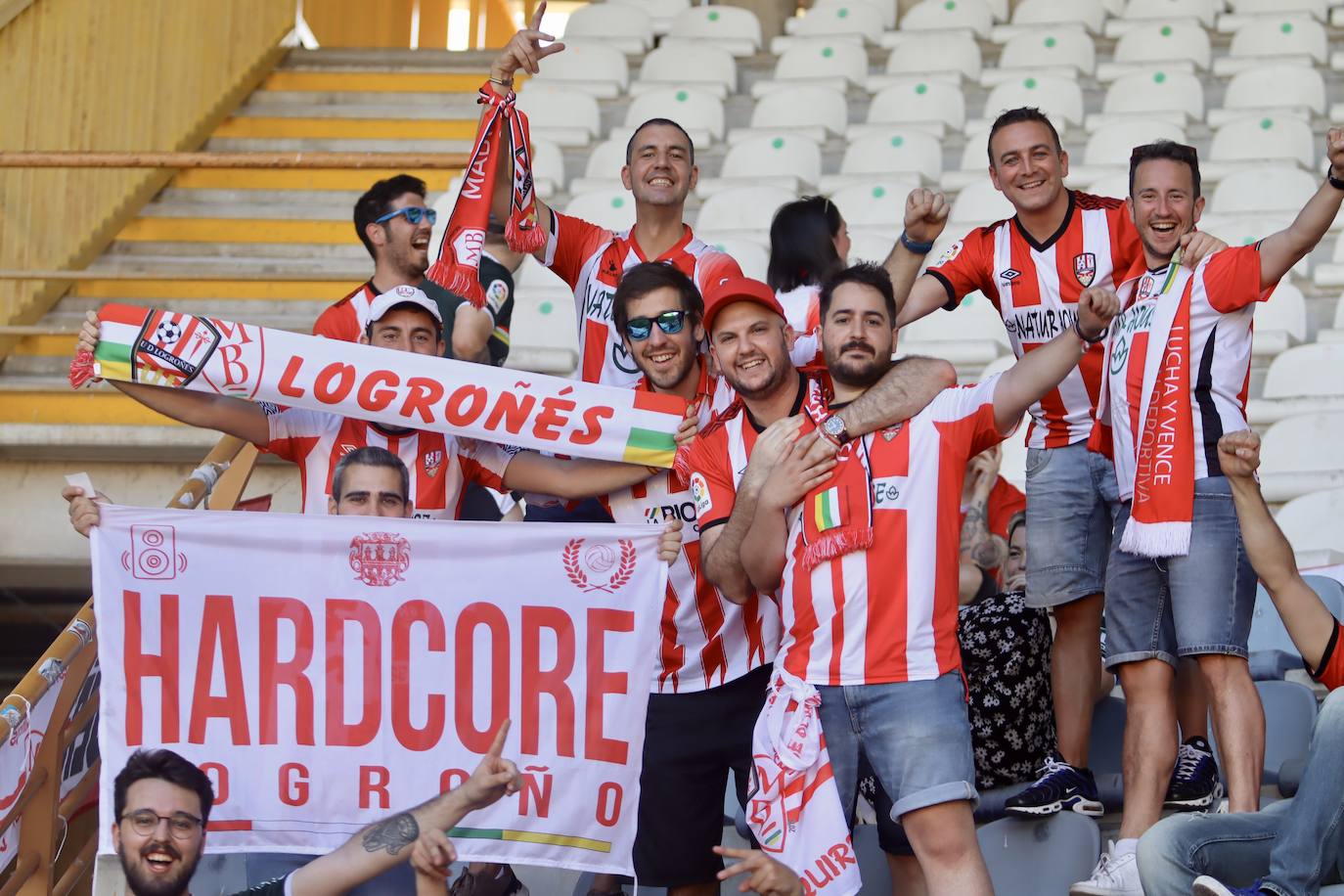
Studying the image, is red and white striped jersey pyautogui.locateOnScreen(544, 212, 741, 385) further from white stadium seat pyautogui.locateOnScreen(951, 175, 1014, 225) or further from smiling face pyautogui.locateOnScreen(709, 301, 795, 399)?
white stadium seat pyautogui.locateOnScreen(951, 175, 1014, 225)

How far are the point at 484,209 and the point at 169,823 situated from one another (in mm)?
1705

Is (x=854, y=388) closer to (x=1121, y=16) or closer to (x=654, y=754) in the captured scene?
(x=654, y=754)

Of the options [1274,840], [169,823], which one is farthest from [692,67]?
[1274,840]

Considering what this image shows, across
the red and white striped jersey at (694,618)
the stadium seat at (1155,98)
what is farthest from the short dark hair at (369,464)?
the stadium seat at (1155,98)

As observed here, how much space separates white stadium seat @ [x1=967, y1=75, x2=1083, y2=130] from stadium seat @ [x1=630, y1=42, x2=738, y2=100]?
1.51 m

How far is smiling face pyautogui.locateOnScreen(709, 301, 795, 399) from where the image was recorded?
12.3 feet

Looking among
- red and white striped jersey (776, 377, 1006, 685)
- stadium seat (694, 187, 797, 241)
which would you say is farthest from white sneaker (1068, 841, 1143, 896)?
stadium seat (694, 187, 797, 241)

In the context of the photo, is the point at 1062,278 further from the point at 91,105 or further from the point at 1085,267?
the point at 91,105

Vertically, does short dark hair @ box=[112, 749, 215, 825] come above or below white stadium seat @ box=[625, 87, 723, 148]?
below

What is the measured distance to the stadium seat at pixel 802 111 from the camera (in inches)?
354

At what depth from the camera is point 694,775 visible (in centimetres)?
392

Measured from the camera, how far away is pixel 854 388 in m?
3.66

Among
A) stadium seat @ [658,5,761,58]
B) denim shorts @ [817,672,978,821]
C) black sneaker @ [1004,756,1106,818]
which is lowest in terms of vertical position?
black sneaker @ [1004,756,1106,818]

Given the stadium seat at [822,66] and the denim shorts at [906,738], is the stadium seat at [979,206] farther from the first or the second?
the denim shorts at [906,738]
